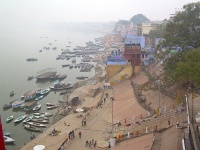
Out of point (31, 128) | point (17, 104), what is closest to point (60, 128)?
point (31, 128)

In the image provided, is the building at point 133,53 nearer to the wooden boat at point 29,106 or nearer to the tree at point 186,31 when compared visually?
the tree at point 186,31

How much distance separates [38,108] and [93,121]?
45.9 feet

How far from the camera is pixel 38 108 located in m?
44.0

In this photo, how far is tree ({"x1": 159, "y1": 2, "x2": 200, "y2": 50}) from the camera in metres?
32.6

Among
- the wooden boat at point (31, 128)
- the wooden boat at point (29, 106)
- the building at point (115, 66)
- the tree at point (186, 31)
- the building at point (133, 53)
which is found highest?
the tree at point (186, 31)

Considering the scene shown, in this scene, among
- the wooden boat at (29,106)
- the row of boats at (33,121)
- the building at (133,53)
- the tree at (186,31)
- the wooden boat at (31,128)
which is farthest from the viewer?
the building at (133,53)

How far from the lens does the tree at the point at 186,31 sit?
107 ft

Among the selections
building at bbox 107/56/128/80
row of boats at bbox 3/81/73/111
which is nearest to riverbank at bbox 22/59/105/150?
building at bbox 107/56/128/80

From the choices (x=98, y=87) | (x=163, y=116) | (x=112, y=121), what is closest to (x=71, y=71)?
(x=98, y=87)

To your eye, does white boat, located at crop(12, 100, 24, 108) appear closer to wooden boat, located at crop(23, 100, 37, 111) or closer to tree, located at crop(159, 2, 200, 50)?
wooden boat, located at crop(23, 100, 37, 111)

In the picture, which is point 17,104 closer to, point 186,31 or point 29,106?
point 29,106

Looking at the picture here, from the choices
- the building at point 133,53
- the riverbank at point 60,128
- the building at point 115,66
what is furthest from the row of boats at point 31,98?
the building at point 133,53

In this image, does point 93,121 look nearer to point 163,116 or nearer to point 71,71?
point 163,116

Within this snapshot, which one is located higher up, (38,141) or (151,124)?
(151,124)
